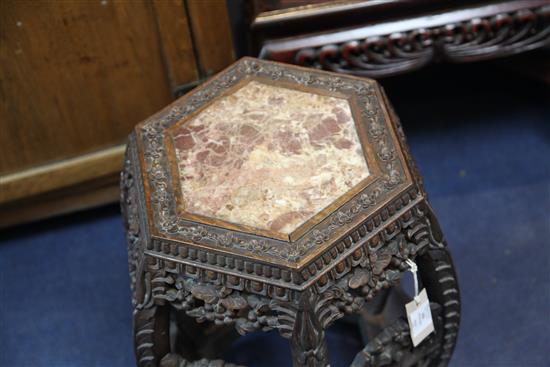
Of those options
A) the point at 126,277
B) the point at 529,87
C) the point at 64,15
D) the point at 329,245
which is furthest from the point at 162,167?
the point at 529,87

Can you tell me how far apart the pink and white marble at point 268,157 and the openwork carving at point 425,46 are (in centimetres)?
27

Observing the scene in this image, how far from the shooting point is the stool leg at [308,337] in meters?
1.00

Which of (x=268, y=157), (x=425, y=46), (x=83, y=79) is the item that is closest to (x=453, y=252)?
(x=425, y=46)

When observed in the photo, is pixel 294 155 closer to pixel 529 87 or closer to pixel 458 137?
pixel 458 137

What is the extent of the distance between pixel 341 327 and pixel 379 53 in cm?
55

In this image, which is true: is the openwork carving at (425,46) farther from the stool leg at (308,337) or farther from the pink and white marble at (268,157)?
the stool leg at (308,337)

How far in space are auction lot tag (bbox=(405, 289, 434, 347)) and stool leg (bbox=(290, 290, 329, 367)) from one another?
7.4 inches

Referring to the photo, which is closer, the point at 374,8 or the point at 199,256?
the point at 199,256

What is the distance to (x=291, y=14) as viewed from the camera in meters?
1.43

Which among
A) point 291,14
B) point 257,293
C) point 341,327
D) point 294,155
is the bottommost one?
point 341,327

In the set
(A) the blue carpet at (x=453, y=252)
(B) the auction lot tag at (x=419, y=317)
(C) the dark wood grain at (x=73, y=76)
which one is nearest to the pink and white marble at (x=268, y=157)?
(B) the auction lot tag at (x=419, y=317)

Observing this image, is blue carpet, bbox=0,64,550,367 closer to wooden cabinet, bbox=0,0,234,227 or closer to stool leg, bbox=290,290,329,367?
wooden cabinet, bbox=0,0,234,227

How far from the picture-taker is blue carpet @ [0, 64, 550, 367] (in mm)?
1494

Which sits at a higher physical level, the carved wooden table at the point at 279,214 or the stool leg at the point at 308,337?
the carved wooden table at the point at 279,214
